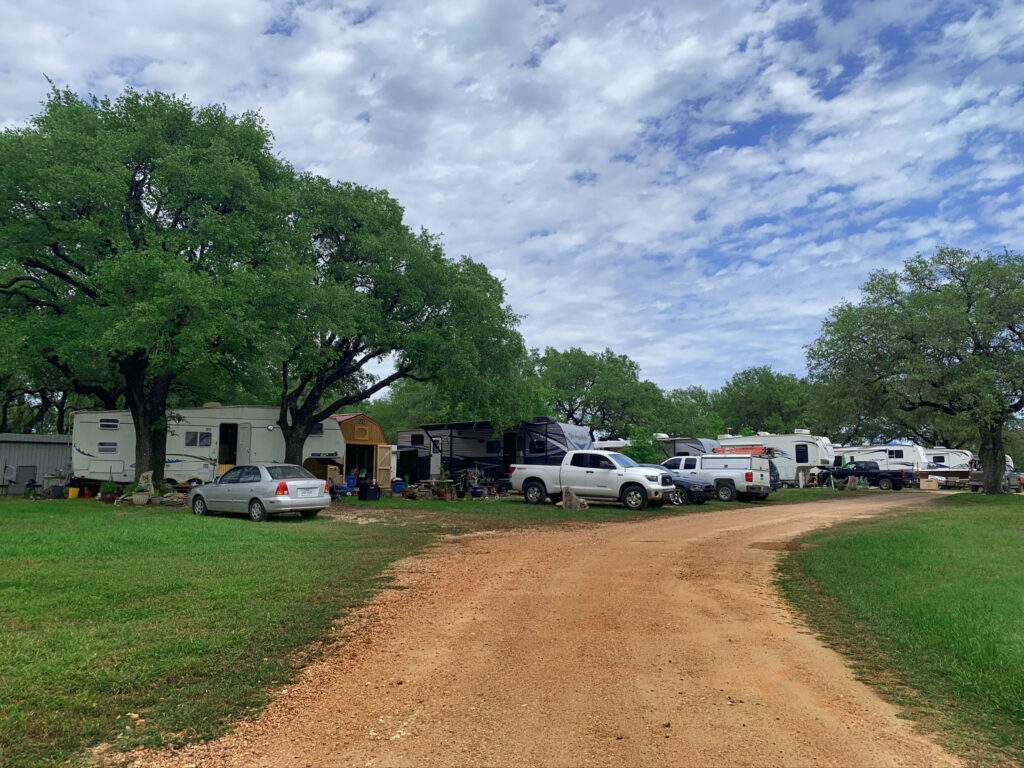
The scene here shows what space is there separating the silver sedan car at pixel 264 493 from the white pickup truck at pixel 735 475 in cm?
1369

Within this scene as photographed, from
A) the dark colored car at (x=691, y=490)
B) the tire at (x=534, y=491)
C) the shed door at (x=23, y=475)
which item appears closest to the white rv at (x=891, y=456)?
the dark colored car at (x=691, y=490)

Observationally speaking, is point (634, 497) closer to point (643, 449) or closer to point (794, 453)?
point (643, 449)

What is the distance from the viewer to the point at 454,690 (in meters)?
4.93

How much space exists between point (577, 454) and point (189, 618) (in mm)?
16704

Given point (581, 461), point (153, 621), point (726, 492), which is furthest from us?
point (726, 492)

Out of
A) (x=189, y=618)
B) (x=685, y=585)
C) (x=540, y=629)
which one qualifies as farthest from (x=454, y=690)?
(x=685, y=585)

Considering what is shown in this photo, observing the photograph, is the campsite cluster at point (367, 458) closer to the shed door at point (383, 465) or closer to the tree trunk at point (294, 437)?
the shed door at point (383, 465)

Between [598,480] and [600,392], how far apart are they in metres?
32.7

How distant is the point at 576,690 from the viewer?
4875 millimetres

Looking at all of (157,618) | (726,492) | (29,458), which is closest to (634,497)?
(726,492)

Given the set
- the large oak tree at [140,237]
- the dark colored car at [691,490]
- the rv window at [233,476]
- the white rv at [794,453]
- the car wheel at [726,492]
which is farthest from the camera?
the white rv at [794,453]

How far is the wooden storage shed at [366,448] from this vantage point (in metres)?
29.1

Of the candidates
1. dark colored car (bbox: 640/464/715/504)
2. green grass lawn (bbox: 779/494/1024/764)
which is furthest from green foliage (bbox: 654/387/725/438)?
green grass lawn (bbox: 779/494/1024/764)

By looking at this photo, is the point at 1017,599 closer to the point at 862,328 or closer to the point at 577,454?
the point at 577,454
